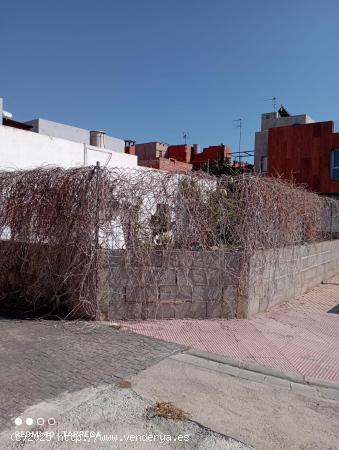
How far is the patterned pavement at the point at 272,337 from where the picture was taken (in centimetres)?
498

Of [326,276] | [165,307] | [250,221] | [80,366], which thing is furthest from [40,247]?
[326,276]

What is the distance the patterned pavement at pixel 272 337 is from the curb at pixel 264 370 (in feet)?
0.34

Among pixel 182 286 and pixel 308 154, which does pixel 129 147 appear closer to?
pixel 308 154

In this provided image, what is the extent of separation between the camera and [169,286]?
6.46 meters

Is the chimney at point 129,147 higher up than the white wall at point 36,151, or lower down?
higher up

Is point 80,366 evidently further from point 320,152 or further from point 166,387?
point 320,152

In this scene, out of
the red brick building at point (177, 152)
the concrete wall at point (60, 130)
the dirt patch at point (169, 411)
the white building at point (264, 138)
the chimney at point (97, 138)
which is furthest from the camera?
the red brick building at point (177, 152)

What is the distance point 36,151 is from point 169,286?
29.7 feet

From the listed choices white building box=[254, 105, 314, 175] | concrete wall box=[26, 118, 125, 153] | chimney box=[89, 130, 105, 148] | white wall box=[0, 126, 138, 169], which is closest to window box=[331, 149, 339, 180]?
white building box=[254, 105, 314, 175]

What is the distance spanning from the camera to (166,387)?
4.08m

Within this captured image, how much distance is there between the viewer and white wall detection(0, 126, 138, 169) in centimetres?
1251

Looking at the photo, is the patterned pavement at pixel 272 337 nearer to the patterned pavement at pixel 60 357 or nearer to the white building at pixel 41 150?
the patterned pavement at pixel 60 357

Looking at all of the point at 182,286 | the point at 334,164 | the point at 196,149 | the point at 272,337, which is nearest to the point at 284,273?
the point at 272,337

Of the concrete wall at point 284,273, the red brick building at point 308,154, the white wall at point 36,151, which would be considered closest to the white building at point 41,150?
the white wall at point 36,151
